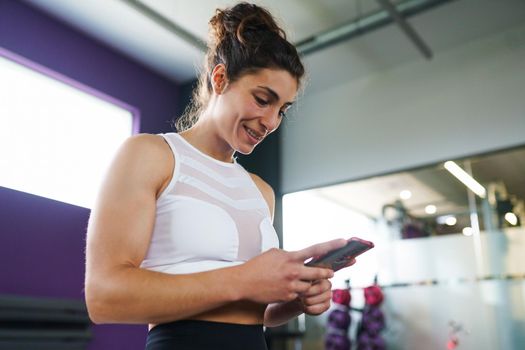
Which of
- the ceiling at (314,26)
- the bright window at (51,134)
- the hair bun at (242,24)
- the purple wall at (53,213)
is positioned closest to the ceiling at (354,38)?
the ceiling at (314,26)

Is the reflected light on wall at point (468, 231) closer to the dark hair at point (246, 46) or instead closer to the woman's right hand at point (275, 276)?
the dark hair at point (246, 46)

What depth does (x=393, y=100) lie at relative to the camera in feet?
13.0

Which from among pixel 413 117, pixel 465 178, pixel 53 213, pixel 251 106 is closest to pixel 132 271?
pixel 251 106

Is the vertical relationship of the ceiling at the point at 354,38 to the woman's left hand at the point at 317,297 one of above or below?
above

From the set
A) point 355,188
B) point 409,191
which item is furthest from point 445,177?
point 355,188

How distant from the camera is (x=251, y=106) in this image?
3.22 feet

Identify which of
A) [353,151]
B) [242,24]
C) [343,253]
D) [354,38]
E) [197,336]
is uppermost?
[354,38]

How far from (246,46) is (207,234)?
0.42 metres

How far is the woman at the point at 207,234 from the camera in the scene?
2.30 feet

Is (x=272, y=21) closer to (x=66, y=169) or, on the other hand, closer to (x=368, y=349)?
(x=66, y=169)

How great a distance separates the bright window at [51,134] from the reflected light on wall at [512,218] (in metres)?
2.59

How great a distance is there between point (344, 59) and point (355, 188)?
1000mm

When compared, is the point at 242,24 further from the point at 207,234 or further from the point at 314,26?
the point at 314,26

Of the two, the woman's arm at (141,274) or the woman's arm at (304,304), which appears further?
the woman's arm at (304,304)
